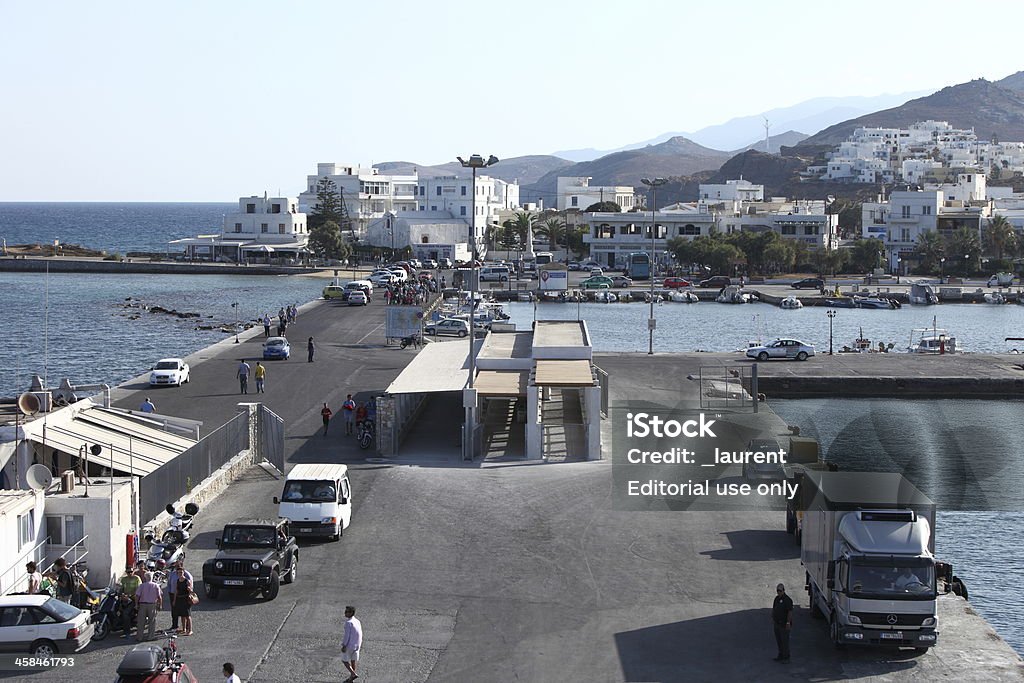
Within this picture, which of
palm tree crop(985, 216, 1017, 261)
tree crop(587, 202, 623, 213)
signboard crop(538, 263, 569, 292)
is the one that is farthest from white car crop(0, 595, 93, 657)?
tree crop(587, 202, 623, 213)

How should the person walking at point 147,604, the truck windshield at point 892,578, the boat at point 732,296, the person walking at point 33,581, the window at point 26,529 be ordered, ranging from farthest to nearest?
the boat at point 732,296
the window at point 26,529
the person walking at point 33,581
the person walking at point 147,604
the truck windshield at point 892,578

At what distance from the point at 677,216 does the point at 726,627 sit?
10921 cm

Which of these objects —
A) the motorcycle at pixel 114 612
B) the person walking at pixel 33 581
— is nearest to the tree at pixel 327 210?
the person walking at pixel 33 581

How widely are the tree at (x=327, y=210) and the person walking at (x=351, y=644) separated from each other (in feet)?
370

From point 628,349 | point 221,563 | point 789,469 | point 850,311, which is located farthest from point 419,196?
point 221,563

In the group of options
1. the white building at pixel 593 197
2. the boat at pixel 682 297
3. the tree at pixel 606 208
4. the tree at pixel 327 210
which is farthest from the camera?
the white building at pixel 593 197

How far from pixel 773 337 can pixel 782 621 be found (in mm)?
60257

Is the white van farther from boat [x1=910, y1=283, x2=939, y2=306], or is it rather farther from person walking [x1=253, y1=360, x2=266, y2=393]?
boat [x1=910, y1=283, x2=939, y2=306]

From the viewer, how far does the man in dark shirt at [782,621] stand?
16312mm

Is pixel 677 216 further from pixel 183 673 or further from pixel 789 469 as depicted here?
pixel 183 673

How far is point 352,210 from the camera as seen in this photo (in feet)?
465

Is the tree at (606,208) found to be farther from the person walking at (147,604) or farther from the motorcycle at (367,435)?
the person walking at (147,604)

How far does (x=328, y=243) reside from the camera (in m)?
123

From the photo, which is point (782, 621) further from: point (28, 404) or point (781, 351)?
point (781, 351)
